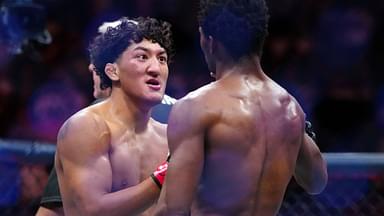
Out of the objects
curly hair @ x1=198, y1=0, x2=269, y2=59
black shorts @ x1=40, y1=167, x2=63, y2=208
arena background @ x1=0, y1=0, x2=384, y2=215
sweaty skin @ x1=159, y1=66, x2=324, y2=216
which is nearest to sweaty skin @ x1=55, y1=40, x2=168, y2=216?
black shorts @ x1=40, y1=167, x2=63, y2=208

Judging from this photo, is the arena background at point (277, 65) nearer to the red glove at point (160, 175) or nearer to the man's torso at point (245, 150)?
the red glove at point (160, 175)

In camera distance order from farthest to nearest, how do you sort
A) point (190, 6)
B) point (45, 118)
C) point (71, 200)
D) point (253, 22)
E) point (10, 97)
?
point (190, 6) → point (10, 97) → point (45, 118) → point (71, 200) → point (253, 22)

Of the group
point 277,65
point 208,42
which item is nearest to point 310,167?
point 208,42

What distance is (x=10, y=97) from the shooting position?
177 inches

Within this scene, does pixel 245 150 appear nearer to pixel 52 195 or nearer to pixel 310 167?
pixel 310 167

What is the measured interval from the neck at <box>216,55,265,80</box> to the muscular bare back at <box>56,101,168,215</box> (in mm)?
502

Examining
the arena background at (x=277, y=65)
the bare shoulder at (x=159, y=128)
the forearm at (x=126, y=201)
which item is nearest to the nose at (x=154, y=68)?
the bare shoulder at (x=159, y=128)

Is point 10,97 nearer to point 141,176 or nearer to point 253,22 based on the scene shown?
point 141,176

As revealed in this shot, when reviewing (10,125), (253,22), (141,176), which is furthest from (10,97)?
(253,22)

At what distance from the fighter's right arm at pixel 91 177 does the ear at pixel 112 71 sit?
15 centimetres

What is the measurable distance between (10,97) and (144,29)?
6.85 feet

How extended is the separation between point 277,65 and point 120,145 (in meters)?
2.23

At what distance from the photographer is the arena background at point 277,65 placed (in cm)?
423

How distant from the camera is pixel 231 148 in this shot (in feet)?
6.46
